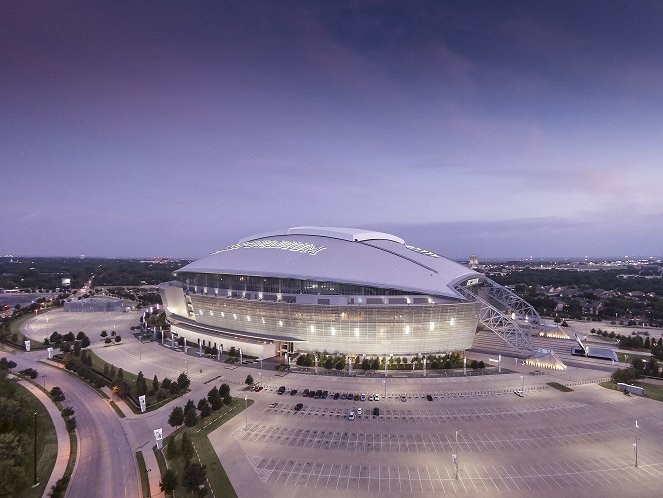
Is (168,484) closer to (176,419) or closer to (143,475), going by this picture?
(143,475)

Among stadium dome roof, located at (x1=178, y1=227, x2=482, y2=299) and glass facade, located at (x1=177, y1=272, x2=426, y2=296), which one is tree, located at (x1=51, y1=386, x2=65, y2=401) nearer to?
glass facade, located at (x1=177, y1=272, x2=426, y2=296)

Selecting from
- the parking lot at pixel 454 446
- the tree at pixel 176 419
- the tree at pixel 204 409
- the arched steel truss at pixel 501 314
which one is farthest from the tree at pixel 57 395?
the arched steel truss at pixel 501 314

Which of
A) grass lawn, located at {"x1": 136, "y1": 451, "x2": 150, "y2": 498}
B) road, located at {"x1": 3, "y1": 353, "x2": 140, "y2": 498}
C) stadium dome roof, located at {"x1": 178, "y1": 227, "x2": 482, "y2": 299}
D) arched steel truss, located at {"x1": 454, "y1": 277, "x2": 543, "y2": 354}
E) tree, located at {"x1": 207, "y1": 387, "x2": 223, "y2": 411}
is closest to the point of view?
grass lawn, located at {"x1": 136, "y1": 451, "x2": 150, "y2": 498}

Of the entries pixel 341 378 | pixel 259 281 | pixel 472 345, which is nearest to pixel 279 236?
pixel 259 281

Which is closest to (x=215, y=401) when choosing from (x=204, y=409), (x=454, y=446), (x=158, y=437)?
(x=204, y=409)

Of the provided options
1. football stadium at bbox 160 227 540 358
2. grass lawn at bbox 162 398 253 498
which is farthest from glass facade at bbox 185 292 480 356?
grass lawn at bbox 162 398 253 498

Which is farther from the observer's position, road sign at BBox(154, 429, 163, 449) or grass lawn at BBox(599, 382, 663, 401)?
grass lawn at BBox(599, 382, 663, 401)

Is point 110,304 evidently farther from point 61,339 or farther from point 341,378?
point 341,378
